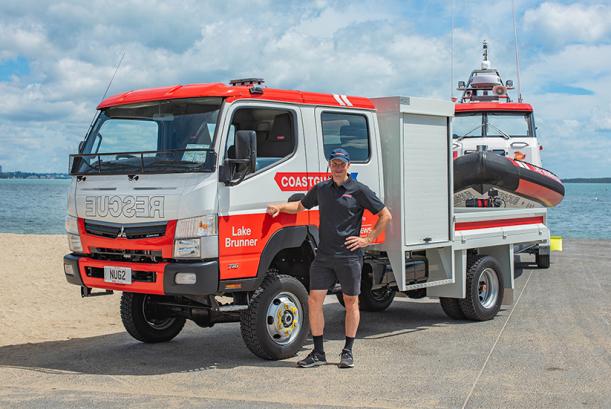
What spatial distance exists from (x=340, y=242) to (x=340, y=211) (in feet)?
0.96

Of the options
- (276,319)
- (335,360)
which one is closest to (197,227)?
(276,319)

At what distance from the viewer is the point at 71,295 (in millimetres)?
13336

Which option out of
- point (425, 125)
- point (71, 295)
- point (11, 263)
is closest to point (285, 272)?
point (425, 125)

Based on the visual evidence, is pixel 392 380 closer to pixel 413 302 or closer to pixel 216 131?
pixel 216 131

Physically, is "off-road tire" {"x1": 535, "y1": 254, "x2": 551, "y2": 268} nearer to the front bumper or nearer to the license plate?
the front bumper

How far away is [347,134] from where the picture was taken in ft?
29.1

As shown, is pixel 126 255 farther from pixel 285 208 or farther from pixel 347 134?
pixel 347 134

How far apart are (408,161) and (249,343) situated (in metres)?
2.90

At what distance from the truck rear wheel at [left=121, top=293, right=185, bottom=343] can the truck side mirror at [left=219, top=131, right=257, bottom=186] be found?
2.18 meters

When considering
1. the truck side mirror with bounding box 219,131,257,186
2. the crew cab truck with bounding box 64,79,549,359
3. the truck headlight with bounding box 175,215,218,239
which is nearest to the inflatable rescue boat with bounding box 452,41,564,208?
the crew cab truck with bounding box 64,79,549,359

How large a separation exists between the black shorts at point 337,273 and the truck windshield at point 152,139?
4.53 feet

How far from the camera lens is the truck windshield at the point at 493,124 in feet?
55.2

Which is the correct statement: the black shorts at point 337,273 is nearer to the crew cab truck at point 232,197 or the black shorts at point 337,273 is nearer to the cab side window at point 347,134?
the crew cab truck at point 232,197

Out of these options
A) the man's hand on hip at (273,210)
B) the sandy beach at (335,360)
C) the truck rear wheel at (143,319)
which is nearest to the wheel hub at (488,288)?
the sandy beach at (335,360)
